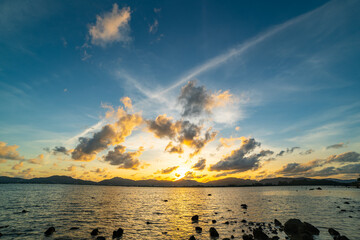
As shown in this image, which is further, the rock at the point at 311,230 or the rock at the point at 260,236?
the rock at the point at 311,230

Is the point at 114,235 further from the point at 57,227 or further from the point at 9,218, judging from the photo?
the point at 9,218

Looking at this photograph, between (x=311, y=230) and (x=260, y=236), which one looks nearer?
(x=260, y=236)

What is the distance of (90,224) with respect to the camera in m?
37.8

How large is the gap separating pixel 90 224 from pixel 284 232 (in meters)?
38.3

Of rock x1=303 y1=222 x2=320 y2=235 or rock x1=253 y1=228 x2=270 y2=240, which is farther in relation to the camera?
rock x1=303 y1=222 x2=320 y2=235

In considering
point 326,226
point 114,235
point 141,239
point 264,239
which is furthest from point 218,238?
point 326,226

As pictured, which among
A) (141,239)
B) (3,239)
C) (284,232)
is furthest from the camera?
(284,232)

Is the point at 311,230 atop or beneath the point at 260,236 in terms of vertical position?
beneath

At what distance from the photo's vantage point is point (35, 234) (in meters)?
30.2

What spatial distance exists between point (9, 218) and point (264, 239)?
54.9m

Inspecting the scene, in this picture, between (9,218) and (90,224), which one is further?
(9,218)

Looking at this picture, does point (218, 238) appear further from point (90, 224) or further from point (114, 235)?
point (90, 224)

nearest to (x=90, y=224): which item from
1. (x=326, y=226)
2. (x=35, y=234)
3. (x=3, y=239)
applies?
(x=35, y=234)

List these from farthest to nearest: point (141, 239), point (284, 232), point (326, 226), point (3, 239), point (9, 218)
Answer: point (9, 218) < point (326, 226) < point (284, 232) < point (141, 239) < point (3, 239)
